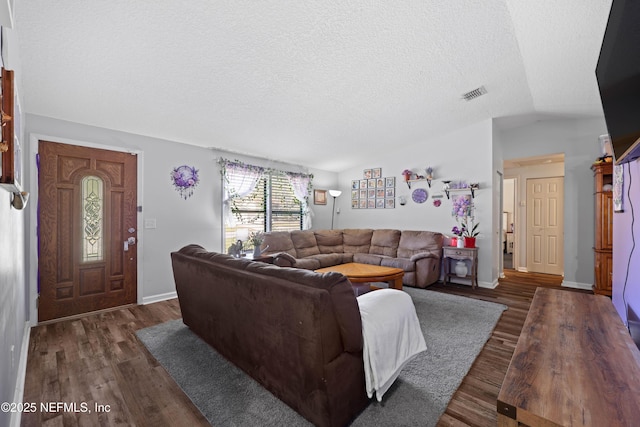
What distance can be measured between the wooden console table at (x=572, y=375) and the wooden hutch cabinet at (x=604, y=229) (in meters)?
3.18

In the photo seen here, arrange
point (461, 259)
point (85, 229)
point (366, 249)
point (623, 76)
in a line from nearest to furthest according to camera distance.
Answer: point (623, 76)
point (85, 229)
point (461, 259)
point (366, 249)

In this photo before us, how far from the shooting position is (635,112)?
44.7 inches

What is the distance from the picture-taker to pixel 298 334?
1.42 metres

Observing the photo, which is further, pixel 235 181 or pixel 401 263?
pixel 235 181

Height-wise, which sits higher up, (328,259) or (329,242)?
(329,242)

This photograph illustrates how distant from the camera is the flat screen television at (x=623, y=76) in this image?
3.53 ft

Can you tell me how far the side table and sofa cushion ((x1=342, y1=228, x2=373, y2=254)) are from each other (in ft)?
4.76

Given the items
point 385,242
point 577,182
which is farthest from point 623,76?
point 577,182

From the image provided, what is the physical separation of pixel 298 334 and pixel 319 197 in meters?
4.87

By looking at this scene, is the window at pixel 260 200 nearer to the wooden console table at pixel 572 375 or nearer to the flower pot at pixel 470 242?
the flower pot at pixel 470 242

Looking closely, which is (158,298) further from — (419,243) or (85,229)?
(419,243)

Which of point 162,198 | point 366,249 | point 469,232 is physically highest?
point 162,198

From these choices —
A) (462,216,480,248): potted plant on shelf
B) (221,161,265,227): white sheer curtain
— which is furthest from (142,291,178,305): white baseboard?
(462,216,480,248): potted plant on shelf

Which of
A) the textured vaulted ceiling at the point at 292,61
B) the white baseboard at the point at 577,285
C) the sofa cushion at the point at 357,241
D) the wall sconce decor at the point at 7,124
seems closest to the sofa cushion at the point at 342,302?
the wall sconce decor at the point at 7,124
